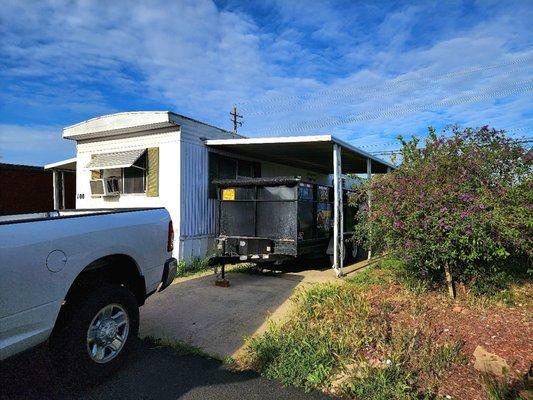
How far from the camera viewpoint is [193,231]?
31.7ft

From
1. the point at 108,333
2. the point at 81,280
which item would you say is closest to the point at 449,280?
the point at 108,333

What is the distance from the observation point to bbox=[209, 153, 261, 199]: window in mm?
10375

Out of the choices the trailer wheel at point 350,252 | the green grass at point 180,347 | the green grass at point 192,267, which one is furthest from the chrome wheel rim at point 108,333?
the trailer wheel at point 350,252

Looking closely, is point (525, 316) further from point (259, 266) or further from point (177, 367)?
point (259, 266)

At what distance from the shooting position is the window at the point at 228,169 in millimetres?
10375

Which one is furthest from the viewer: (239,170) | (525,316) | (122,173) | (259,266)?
(239,170)

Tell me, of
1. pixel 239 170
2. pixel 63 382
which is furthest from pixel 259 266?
pixel 63 382

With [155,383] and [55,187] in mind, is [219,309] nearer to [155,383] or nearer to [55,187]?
[155,383]

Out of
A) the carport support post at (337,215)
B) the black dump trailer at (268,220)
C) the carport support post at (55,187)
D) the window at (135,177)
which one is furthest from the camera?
the carport support post at (55,187)

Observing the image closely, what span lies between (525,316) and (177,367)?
4089 millimetres

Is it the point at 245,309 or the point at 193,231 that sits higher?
the point at 193,231

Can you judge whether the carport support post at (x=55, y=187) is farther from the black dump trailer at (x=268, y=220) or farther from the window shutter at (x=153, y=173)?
the black dump trailer at (x=268, y=220)

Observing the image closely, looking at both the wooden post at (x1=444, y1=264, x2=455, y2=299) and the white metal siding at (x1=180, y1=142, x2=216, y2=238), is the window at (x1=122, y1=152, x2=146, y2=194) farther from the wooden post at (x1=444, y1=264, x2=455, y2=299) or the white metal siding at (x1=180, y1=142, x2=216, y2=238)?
the wooden post at (x1=444, y1=264, x2=455, y2=299)

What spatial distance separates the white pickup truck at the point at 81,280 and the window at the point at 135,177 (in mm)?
5507
